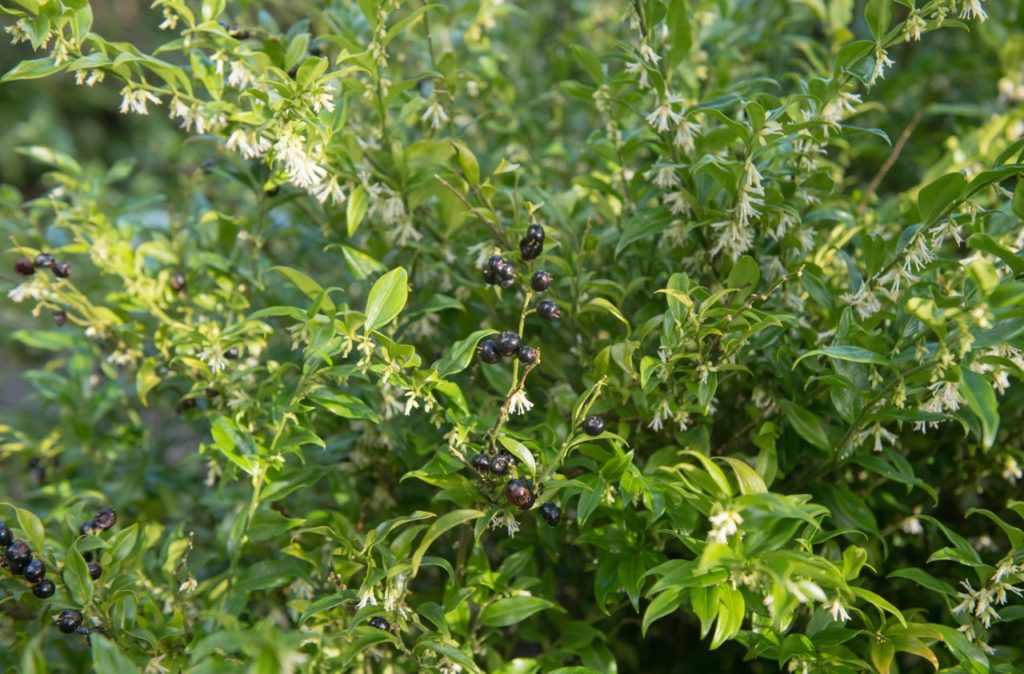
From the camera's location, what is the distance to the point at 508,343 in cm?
122

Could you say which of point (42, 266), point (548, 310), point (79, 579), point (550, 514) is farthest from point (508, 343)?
point (42, 266)

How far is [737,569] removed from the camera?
1.03 m

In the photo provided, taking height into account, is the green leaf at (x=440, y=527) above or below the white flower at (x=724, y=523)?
below

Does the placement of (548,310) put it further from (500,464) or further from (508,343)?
(500,464)

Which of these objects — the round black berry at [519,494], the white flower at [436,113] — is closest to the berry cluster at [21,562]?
the round black berry at [519,494]

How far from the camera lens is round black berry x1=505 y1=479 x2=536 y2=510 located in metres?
1.16

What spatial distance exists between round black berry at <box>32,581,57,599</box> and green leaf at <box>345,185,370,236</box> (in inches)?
28.7

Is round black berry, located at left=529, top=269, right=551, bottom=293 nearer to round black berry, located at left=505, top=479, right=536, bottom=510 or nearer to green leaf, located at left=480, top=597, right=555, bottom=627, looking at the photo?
round black berry, located at left=505, top=479, right=536, bottom=510

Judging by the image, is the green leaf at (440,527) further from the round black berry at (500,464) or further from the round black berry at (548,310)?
the round black berry at (548,310)

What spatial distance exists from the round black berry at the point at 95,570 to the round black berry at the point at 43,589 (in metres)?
0.06

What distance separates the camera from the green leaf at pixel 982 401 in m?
0.95

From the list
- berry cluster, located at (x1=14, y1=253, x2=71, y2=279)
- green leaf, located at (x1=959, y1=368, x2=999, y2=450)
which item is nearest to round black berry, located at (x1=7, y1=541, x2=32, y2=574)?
berry cluster, located at (x1=14, y1=253, x2=71, y2=279)

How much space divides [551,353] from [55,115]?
16.8 ft

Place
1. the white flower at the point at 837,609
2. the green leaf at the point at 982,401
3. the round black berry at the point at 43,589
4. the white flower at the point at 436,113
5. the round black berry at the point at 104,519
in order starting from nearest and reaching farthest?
the green leaf at the point at 982,401 → the white flower at the point at 837,609 → the round black berry at the point at 43,589 → the round black berry at the point at 104,519 → the white flower at the point at 436,113
